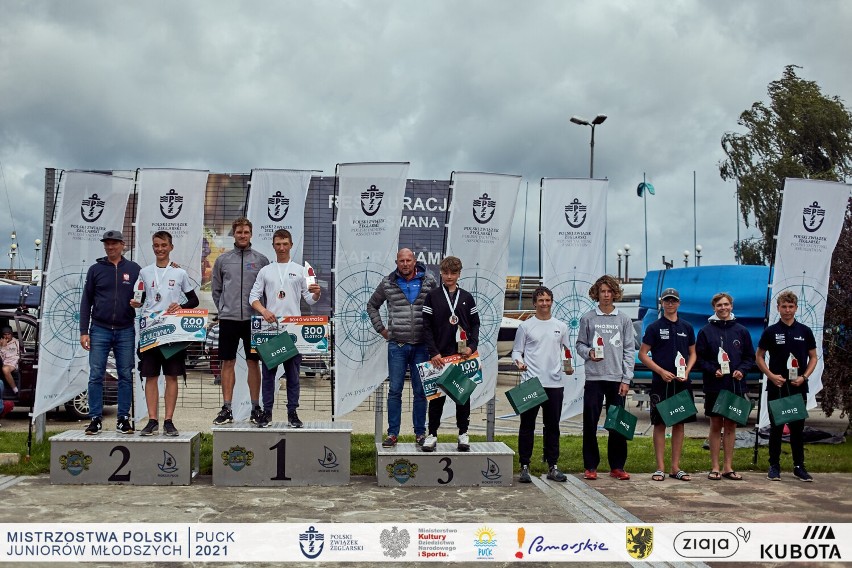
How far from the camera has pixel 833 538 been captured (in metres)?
5.52

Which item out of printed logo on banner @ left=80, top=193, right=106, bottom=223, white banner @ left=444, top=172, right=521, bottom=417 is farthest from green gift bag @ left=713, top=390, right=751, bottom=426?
printed logo on banner @ left=80, top=193, right=106, bottom=223

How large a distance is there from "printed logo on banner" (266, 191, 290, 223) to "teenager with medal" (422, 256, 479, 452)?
2.32 metres

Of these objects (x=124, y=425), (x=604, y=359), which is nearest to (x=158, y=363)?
(x=124, y=425)

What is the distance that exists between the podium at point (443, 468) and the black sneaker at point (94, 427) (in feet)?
8.63

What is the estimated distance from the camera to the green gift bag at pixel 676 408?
771 centimetres

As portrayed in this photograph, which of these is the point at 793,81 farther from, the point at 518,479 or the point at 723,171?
the point at 518,479

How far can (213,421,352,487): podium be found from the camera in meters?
7.31

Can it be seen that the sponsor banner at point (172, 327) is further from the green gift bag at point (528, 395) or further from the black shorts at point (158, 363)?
the green gift bag at point (528, 395)

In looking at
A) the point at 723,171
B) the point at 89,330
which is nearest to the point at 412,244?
the point at 89,330

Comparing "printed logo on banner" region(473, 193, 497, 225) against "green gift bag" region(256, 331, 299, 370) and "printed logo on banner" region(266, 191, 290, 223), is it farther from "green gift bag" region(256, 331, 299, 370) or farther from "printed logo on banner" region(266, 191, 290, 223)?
"green gift bag" region(256, 331, 299, 370)

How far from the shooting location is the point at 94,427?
298 inches

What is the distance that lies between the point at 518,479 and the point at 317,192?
4.02m

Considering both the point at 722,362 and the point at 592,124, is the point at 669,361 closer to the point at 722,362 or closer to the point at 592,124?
the point at 722,362

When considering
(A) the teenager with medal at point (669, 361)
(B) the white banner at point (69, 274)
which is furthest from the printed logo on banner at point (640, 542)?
(B) the white banner at point (69, 274)
